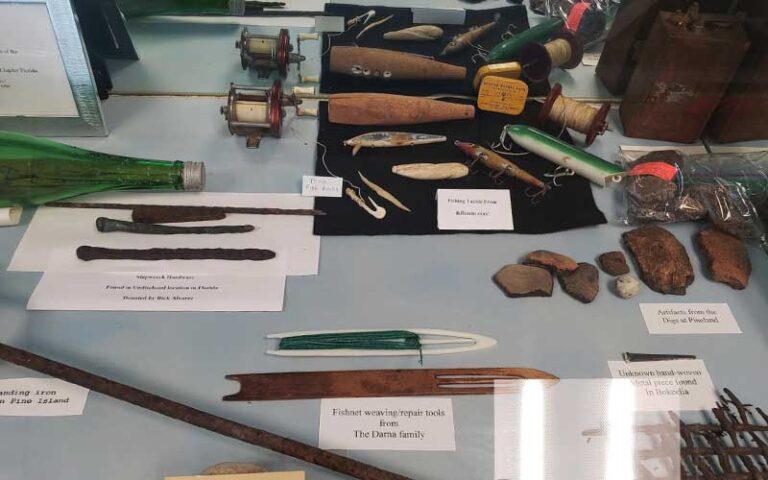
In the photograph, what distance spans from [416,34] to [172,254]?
1382mm

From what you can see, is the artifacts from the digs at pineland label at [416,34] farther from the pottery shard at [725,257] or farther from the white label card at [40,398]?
the white label card at [40,398]

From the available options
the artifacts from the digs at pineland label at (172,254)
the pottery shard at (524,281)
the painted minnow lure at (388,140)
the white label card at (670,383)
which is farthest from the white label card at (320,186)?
the white label card at (670,383)

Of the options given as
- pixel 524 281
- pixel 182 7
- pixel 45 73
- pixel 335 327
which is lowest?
pixel 335 327

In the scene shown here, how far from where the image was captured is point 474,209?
1817 millimetres

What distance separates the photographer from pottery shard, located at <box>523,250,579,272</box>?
1.67 meters

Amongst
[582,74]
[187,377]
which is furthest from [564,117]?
[187,377]

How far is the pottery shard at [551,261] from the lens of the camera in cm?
167

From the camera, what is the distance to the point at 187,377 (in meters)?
1.43

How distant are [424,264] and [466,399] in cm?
42

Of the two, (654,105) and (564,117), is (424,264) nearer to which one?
(564,117)

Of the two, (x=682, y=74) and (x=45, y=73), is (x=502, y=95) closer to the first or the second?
(x=682, y=74)

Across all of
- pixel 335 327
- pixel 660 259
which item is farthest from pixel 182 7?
pixel 660 259

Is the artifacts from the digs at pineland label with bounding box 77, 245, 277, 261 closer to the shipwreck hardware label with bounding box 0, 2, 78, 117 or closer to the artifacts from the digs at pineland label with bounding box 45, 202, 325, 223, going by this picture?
the artifacts from the digs at pineland label with bounding box 45, 202, 325, 223

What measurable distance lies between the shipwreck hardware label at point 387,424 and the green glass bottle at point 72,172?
84 cm
